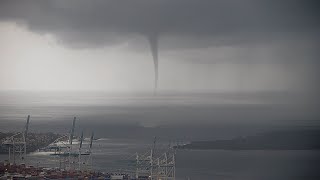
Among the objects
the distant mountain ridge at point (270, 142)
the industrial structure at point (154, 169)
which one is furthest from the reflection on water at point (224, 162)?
the distant mountain ridge at point (270, 142)

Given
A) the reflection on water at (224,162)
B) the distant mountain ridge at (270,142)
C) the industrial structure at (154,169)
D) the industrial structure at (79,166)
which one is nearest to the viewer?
the industrial structure at (79,166)

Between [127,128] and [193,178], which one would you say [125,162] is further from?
[127,128]

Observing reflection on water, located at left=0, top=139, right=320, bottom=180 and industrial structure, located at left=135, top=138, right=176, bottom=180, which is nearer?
industrial structure, located at left=135, top=138, right=176, bottom=180

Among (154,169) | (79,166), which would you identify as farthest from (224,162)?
(79,166)

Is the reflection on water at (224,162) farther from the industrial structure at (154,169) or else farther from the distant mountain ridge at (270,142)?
the distant mountain ridge at (270,142)

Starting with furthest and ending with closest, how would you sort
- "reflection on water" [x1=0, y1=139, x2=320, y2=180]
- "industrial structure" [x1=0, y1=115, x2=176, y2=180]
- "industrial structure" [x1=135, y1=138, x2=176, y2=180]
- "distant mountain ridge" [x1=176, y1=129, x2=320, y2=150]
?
1. "distant mountain ridge" [x1=176, y1=129, x2=320, y2=150]
2. "reflection on water" [x1=0, y1=139, x2=320, y2=180]
3. "industrial structure" [x1=135, y1=138, x2=176, y2=180]
4. "industrial structure" [x1=0, y1=115, x2=176, y2=180]

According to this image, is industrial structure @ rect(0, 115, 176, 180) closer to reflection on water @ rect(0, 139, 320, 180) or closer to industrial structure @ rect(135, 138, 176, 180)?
industrial structure @ rect(135, 138, 176, 180)

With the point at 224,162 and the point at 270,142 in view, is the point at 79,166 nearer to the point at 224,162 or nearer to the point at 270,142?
the point at 224,162

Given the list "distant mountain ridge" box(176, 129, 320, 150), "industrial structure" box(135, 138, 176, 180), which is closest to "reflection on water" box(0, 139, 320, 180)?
"industrial structure" box(135, 138, 176, 180)

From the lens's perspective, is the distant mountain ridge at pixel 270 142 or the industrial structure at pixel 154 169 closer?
the industrial structure at pixel 154 169

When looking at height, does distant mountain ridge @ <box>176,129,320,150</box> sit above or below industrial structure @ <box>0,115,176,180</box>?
above

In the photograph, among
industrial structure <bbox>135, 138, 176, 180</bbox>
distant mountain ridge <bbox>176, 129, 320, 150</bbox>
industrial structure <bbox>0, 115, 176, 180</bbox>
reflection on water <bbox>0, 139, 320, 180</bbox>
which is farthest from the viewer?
distant mountain ridge <bbox>176, 129, 320, 150</bbox>
